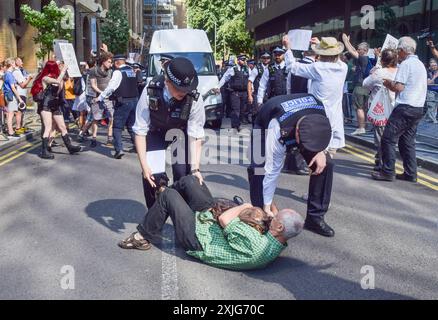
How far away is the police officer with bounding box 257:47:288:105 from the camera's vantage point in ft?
32.7

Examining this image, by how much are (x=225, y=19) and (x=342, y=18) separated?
31.8 metres

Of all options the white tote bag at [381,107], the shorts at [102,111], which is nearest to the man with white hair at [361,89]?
the white tote bag at [381,107]

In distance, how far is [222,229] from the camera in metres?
4.50

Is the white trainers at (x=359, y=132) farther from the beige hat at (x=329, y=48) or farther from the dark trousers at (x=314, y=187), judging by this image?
the dark trousers at (x=314, y=187)

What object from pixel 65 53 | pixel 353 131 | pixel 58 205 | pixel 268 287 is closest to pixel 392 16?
pixel 353 131


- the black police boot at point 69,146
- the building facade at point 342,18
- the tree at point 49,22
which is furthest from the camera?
the building facade at point 342,18

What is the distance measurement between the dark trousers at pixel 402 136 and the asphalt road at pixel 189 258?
36cm

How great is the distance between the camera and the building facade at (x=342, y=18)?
1975 cm

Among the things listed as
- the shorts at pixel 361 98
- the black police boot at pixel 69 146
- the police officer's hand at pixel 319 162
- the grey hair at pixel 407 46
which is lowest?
the black police boot at pixel 69 146

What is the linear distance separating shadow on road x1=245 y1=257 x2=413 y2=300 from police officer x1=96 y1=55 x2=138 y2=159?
6.23 meters

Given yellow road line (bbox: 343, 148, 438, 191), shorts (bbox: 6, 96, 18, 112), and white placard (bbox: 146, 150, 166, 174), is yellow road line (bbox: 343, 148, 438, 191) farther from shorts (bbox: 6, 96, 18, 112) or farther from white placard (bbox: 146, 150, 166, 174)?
shorts (bbox: 6, 96, 18, 112)
